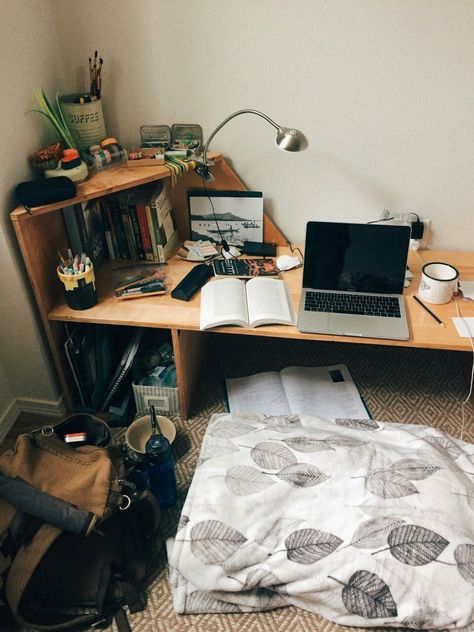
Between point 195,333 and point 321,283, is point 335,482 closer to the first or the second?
point 321,283

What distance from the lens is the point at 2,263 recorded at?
1.48 m

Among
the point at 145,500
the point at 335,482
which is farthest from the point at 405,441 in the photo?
the point at 145,500

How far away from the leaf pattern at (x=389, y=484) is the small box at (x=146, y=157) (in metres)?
1.22

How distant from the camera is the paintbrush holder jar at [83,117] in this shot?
163 centimetres

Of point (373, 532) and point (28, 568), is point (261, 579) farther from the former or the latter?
point (28, 568)

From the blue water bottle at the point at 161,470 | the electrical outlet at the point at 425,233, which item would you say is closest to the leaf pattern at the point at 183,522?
the blue water bottle at the point at 161,470

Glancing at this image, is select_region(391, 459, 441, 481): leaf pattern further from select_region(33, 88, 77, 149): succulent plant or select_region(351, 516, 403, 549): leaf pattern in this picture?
select_region(33, 88, 77, 149): succulent plant

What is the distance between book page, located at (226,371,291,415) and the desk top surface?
14.2 inches

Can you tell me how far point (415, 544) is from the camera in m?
1.16

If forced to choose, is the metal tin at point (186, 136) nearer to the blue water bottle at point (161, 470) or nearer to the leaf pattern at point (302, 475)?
the blue water bottle at point (161, 470)

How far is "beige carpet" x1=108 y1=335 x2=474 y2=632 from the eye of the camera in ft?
5.49

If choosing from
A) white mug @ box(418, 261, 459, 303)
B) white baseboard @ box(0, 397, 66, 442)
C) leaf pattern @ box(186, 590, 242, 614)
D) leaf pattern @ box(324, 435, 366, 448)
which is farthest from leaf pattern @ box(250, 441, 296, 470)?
white baseboard @ box(0, 397, 66, 442)

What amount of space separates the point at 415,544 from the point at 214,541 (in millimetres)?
489

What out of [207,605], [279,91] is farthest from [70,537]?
[279,91]
